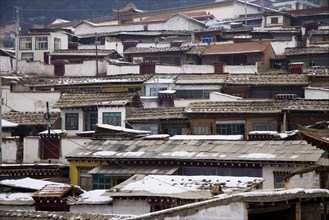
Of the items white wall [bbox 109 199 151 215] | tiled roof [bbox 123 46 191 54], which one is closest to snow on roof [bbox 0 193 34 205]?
white wall [bbox 109 199 151 215]

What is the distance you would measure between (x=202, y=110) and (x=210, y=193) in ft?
60.4

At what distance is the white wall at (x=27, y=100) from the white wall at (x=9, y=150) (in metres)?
8.36

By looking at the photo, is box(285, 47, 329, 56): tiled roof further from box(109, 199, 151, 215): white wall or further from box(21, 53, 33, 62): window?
box(109, 199, 151, 215): white wall

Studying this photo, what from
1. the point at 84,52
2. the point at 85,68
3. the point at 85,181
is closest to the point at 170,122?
the point at 85,181

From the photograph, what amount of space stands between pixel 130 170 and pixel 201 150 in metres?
3.14

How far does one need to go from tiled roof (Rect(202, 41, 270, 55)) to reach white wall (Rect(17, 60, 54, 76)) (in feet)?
43.5

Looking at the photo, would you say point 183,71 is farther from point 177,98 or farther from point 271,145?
point 271,145

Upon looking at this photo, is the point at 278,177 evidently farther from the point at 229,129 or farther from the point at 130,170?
the point at 229,129

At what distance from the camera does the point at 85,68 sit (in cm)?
6681

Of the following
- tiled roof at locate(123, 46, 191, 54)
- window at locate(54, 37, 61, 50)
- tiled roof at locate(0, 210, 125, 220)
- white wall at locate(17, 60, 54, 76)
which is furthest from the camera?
window at locate(54, 37, 61, 50)

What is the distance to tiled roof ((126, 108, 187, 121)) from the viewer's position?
45.9 m

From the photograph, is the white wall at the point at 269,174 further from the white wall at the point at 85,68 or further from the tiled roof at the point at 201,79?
the white wall at the point at 85,68

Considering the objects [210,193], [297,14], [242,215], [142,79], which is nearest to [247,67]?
[142,79]

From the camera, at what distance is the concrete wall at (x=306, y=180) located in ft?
81.7
